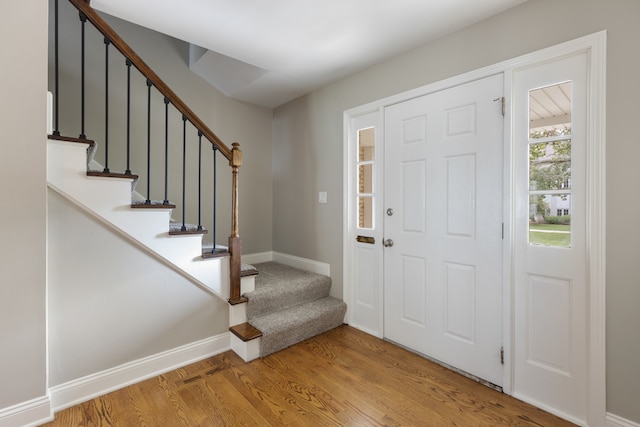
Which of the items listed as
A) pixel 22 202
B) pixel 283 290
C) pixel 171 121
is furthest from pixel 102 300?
pixel 171 121

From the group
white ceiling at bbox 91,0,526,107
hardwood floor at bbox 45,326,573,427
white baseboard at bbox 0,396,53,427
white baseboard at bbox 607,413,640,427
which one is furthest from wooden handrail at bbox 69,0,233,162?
white baseboard at bbox 607,413,640,427

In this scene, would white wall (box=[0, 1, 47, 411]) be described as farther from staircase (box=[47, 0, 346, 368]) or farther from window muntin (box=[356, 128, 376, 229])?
window muntin (box=[356, 128, 376, 229])

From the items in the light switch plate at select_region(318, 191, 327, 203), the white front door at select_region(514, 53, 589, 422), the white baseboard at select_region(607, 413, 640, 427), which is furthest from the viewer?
the light switch plate at select_region(318, 191, 327, 203)

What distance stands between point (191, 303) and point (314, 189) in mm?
1683

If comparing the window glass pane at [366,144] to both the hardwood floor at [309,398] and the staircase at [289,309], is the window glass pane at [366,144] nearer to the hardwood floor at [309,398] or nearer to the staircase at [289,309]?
the staircase at [289,309]

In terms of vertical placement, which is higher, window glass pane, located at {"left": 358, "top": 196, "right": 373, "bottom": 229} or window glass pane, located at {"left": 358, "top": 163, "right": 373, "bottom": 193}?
window glass pane, located at {"left": 358, "top": 163, "right": 373, "bottom": 193}

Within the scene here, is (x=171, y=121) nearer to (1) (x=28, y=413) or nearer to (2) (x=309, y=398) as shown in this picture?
(1) (x=28, y=413)

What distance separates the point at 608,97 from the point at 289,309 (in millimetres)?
2646

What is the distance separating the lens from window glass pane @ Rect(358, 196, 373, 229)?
2.79m

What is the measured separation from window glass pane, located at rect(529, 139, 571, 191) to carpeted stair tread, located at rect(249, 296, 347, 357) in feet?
6.30

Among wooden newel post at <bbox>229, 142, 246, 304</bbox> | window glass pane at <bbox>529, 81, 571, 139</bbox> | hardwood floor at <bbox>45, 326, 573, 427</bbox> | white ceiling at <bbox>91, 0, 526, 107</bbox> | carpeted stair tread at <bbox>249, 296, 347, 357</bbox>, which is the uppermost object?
white ceiling at <bbox>91, 0, 526, 107</bbox>

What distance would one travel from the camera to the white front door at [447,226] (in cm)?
199

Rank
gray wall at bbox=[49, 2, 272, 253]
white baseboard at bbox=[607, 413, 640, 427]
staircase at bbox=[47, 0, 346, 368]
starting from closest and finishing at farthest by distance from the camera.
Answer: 1. white baseboard at bbox=[607, 413, 640, 427]
2. staircase at bbox=[47, 0, 346, 368]
3. gray wall at bbox=[49, 2, 272, 253]

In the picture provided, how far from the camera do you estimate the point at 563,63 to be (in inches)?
67.1
